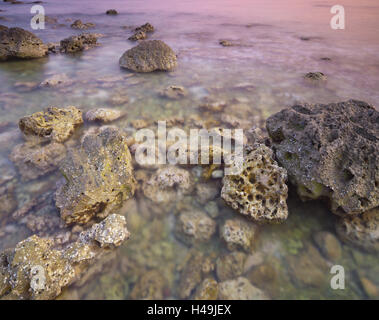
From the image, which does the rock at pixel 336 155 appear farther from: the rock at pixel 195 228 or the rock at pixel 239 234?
the rock at pixel 195 228

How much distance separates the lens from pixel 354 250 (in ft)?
9.19

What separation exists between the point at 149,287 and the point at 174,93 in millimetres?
5339

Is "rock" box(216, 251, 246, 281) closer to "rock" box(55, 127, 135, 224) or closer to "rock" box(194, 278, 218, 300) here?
"rock" box(194, 278, 218, 300)

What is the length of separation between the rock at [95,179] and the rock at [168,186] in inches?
13.2

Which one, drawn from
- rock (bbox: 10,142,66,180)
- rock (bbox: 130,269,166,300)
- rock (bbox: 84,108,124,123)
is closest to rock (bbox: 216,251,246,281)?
rock (bbox: 130,269,166,300)

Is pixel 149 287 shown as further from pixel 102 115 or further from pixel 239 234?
pixel 102 115

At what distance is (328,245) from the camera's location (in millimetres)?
2855

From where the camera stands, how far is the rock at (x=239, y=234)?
2844mm

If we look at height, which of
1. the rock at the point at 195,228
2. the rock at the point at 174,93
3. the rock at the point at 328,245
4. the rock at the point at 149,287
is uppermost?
the rock at the point at 174,93

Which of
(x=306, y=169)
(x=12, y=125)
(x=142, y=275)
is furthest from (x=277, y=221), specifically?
(x=12, y=125)

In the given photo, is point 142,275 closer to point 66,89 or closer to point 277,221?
point 277,221

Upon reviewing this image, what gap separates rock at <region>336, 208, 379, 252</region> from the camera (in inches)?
109

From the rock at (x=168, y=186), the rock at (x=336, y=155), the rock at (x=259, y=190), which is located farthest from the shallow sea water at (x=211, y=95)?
the rock at (x=336, y=155)

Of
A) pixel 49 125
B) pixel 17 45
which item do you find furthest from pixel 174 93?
pixel 17 45
